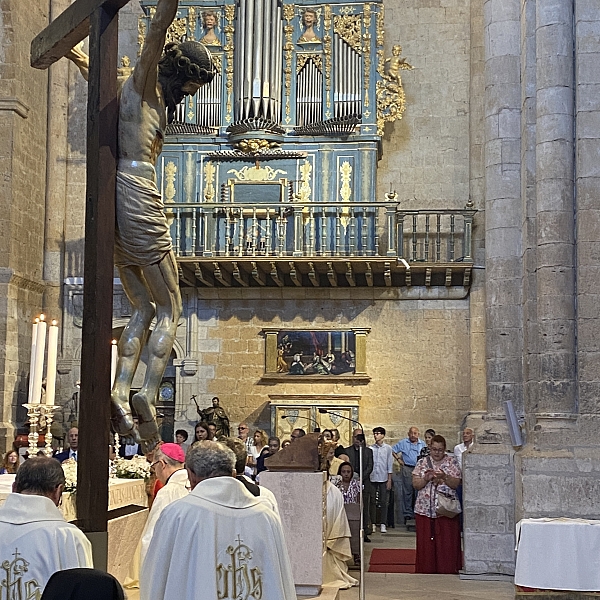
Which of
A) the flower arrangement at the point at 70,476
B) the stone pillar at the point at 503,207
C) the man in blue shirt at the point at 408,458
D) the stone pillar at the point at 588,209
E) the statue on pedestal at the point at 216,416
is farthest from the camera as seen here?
the statue on pedestal at the point at 216,416

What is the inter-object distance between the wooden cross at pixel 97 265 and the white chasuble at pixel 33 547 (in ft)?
0.31

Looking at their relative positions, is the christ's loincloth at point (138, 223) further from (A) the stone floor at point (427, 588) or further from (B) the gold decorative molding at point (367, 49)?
(B) the gold decorative molding at point (367, 49)

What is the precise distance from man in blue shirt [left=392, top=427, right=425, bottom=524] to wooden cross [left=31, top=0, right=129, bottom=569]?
40.5ft

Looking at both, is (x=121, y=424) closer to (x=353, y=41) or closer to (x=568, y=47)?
(x=568, y=47)

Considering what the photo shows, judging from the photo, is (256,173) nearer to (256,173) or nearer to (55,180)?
(256,173)

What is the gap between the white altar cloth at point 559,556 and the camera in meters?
7.95

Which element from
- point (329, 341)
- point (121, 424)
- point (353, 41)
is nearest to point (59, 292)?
point (329, 341)

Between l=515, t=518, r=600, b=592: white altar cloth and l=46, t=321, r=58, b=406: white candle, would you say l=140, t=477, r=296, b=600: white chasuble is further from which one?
l=515, t=518, r=600, b=592: white altar cloth

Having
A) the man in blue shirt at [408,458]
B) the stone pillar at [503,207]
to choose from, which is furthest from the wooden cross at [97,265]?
the man in blue shirt at [408,458]

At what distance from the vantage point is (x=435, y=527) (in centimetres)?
1084

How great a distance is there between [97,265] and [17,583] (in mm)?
1156

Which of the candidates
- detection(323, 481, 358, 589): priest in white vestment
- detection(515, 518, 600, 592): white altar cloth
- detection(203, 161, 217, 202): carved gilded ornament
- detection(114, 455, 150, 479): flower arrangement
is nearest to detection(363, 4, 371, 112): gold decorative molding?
detection(203, 161, 217, 202): carved gilded ornament

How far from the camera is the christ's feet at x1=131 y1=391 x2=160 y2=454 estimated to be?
399 cm

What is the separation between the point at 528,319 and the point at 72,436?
510cm
